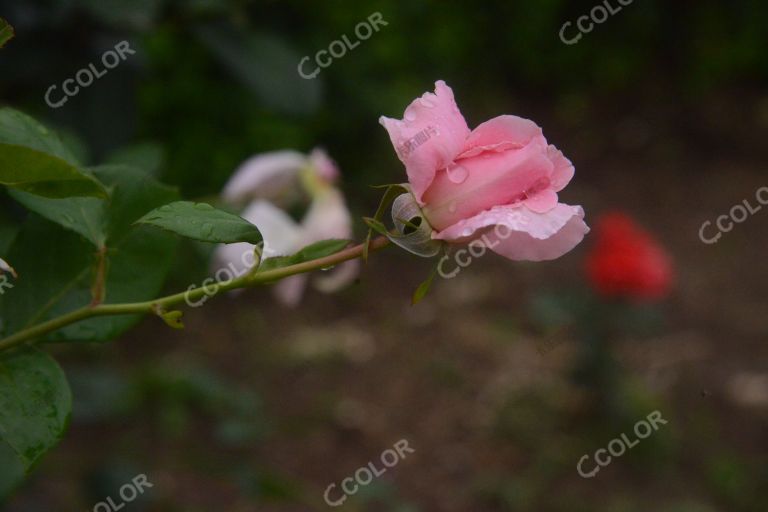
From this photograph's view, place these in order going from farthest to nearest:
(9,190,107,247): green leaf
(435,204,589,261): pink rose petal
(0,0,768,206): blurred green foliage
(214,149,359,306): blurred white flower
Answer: (0,0,768,206): blurred green foliage, (214,149,359,306): blurred white flower, (9,190,107,247): green leaf, (435,204,589,261): pink rose petal

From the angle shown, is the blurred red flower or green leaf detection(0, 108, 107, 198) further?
the blurred red flower

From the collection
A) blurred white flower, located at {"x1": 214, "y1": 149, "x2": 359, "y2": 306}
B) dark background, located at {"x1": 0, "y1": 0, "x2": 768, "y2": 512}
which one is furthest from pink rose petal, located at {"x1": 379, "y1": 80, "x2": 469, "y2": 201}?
dark background, located at {"x1": 0, "y1": 0, "x2": 768, "y2": 512}

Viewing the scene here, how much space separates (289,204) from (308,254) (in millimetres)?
538

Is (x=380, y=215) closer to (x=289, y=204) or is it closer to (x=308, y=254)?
(x=308, y=254)

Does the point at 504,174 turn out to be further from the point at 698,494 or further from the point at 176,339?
the point at 176,339

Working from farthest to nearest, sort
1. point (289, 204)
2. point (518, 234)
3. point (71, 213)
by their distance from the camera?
point (289, 204)
point (71, 213)
point (518, 234)

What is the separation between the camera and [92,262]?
550 mm

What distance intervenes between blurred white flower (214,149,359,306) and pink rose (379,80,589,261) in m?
0.37

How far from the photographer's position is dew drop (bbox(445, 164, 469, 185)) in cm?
45

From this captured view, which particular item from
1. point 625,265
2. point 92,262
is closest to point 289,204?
point 92,262

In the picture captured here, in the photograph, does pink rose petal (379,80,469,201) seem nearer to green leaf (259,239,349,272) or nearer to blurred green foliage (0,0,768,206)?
green leaf (259,239,349,272)

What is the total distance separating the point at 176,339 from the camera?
8.22ft

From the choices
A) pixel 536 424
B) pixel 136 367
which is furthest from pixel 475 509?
pixel 136 367

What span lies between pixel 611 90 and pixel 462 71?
63 cm
